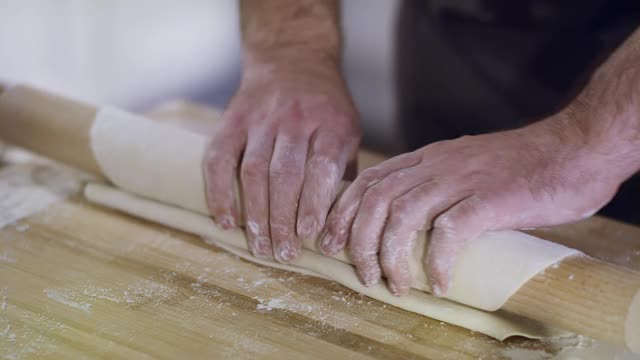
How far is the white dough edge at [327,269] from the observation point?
1.04m

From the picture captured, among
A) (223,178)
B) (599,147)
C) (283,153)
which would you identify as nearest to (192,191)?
(223,178)

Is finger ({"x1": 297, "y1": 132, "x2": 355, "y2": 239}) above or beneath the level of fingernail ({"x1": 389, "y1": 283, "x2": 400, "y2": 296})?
above

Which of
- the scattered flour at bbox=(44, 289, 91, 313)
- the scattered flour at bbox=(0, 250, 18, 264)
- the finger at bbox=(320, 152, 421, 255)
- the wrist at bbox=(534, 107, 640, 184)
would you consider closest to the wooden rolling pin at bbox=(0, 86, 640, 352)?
the wrist at bbox=(534, 107, 640, 184)

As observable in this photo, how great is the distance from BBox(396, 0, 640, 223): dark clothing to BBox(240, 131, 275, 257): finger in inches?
25.5

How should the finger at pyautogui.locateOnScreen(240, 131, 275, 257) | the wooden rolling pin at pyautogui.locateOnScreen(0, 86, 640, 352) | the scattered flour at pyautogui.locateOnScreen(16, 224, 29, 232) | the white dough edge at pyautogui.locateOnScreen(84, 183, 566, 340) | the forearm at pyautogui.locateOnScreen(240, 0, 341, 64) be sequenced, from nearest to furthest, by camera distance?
the wooden rolling pin at pyautogui.locateOnScreen(0, 86, 640, 352) < the white dough edge at pyautogui.locateOnScreen(84, 183, 566, 340) < the finger at pyautogui.locateOnScreen(240, 131, 275, 257) < the scattered flour at pyautogui.locateOnScreen(16, 224, 29, 232) < the forearm at pyautogui.locateOnScreen(240, 0, 341, 64)

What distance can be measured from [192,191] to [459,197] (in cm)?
45

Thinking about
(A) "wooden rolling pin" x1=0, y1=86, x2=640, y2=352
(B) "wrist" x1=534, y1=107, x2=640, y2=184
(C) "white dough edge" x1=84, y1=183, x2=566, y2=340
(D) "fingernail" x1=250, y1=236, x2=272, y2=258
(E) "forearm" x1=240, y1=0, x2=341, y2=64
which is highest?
(E) "forearm" x1=240, y1=0, x2=341, y2=64

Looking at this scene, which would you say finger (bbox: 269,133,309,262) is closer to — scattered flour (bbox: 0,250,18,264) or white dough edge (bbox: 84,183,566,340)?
white dough edge (bbox: 84,183,566,340)

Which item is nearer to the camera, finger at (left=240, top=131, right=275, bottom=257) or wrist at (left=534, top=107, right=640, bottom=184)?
wrist at (left=534, top=107, right=640, bottom=184)

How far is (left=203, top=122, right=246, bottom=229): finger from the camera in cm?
120

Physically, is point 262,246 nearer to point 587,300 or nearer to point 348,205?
point 348,205

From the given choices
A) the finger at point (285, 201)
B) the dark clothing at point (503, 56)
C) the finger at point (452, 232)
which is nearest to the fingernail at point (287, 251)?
the finger at point (285, 201)

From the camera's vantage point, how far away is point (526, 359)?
3.28 ft

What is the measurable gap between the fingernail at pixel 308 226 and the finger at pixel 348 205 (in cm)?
2
